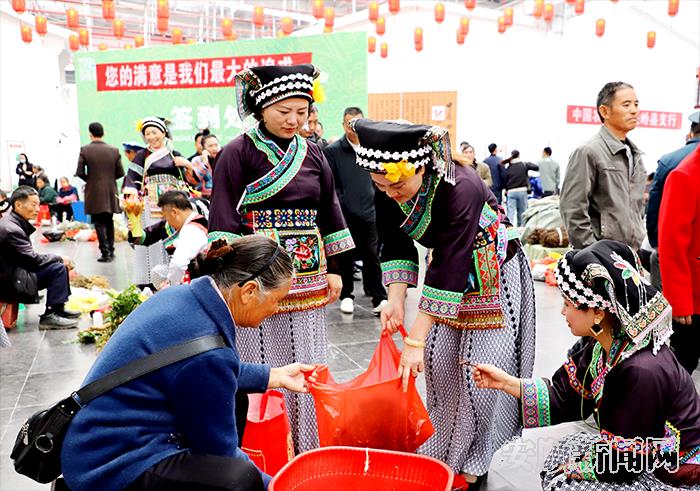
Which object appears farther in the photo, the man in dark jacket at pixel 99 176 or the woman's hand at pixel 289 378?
the man in dark jacket at pixel 99 176

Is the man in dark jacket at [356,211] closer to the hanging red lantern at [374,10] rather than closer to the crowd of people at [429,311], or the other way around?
the crowd of people at [429,311]

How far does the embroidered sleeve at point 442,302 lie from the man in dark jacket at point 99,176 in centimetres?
615

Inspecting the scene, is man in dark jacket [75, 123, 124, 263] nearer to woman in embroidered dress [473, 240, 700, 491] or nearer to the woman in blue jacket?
the woman in blue jacket

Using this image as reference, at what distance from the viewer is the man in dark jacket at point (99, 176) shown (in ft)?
23.7

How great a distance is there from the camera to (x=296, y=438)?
244cm

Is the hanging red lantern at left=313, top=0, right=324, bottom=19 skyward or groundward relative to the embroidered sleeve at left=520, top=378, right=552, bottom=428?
skyward

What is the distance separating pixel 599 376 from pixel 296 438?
3.89 feet

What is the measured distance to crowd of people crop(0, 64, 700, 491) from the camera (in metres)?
1.42

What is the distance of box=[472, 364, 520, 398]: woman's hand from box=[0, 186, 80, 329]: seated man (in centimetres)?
A: 358

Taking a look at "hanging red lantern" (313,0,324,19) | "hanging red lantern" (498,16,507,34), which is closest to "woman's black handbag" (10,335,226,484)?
"hanging red lantern" (313,0,324,19)

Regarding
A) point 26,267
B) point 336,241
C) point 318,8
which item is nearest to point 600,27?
point 318,8

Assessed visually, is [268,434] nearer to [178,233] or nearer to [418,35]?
[178,233]

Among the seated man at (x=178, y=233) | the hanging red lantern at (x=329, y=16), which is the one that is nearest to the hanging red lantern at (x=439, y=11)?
the hanging red lantern at (x=329, y=16)

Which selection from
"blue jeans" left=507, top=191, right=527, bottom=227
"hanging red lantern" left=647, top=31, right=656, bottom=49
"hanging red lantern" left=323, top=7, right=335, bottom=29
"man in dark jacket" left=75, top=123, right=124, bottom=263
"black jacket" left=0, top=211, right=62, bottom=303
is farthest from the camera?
"hanging red lantern" left=647, top=31, right=656, bottom=49
